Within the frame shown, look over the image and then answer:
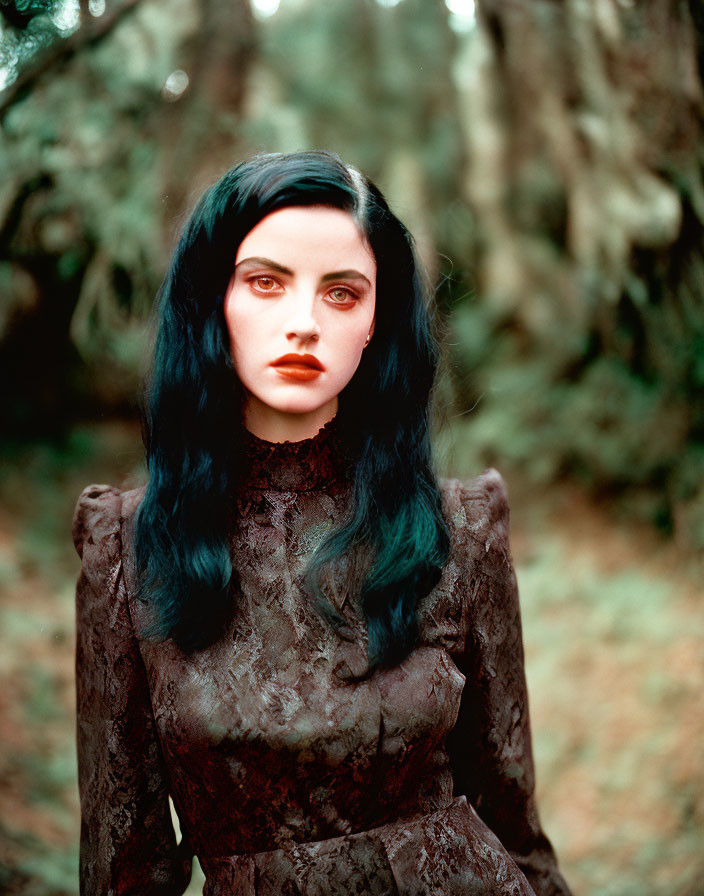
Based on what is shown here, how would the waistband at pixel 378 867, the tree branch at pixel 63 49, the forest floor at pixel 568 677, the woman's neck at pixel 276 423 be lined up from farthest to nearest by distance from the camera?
the forest floor at pixel 568 677, the tree branch at pixel 63 49, the woman's neck at pixel 276 423, the waistband at pixel 378 867

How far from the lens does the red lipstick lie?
1.24m

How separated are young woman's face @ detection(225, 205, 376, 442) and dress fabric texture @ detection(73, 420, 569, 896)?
114mm

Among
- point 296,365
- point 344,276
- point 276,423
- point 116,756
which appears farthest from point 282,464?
point 116,756

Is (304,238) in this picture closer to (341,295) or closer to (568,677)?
(341,295)

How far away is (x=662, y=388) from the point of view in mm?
3020

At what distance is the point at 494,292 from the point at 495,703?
6.37ft

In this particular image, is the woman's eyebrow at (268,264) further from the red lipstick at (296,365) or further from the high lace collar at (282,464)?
→ the high lace collar at (282,464)

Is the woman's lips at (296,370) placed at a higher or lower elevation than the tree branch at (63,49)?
lower

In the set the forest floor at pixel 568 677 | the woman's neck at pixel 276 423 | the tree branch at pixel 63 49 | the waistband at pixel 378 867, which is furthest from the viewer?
the forest floor at pixel 568 677

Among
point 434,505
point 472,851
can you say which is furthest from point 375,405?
point 472,851

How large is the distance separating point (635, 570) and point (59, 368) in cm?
194

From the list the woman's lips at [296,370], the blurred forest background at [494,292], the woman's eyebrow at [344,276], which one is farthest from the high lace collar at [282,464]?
the blurred forest background at [494,292]

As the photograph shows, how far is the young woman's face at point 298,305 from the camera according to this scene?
1239mm

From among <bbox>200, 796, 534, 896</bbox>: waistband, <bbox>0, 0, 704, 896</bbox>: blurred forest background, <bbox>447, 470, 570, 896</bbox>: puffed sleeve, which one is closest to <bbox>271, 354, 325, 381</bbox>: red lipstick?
<bbox>447, 470, 570, 896</bbox>: puffed sleeve
